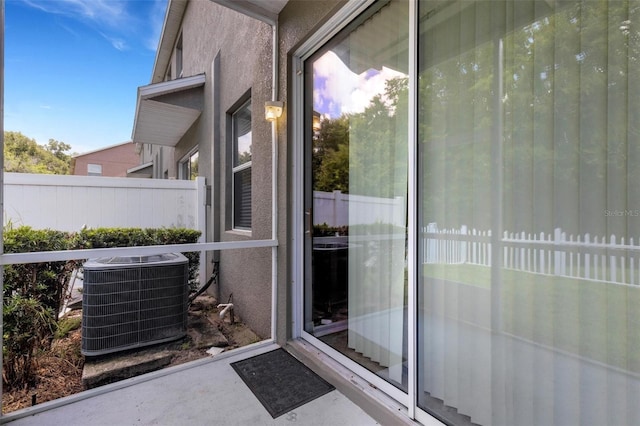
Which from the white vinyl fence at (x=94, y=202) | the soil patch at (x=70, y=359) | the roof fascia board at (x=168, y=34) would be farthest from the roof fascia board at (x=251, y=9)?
the roof fascia board at (x=168, y=34)

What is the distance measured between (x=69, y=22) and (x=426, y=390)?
5995 mm

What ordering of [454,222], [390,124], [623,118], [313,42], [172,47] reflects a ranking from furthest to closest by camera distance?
[172,47] < [313,42] < [390,124] < [454,222] < [623,118]

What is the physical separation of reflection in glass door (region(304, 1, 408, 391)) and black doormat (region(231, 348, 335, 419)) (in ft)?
0.98

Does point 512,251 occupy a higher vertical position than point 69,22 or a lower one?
lower

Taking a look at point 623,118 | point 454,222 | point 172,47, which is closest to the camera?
point 623,118

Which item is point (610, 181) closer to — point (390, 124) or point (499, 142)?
point (499, 142)

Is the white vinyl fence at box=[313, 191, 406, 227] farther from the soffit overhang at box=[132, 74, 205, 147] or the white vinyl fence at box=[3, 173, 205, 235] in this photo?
the soffit overhang at box=[132, 74, 205, 147]

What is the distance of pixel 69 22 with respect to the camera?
4109 millimetres

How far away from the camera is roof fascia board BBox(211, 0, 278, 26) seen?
251 centimetres

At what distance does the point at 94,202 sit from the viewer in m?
3.11

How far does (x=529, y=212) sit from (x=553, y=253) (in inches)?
7.4

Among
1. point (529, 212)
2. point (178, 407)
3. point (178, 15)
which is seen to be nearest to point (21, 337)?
point (178, 407)

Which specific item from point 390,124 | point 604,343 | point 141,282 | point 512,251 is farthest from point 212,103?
point 604,343

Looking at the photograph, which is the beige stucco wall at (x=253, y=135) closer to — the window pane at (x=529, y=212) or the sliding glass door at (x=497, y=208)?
the sliding glass door at (x=497, y=208)
